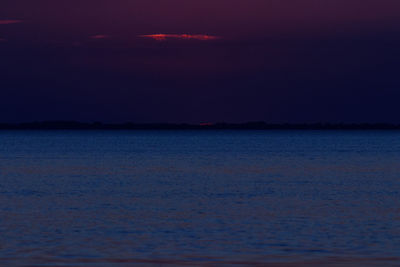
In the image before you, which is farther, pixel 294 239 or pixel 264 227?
pixel 264 227

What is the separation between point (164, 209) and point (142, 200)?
4619 mm

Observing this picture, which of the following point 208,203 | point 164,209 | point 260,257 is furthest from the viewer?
point 208,203

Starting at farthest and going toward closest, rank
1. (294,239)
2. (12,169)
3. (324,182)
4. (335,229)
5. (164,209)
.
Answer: (12,169)
(324,182)
(164,209)
(335,229)
(294,239)

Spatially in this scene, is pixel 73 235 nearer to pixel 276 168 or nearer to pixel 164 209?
pixel 164 209

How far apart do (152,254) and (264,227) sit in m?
6.26

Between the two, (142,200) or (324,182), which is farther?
(324,182)

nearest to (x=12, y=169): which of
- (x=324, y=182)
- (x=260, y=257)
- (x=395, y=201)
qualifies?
(x=324, y=182)

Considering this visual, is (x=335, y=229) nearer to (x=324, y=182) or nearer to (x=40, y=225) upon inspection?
(x=40, y=225)

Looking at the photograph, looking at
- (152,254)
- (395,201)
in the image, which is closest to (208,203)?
(395,201)

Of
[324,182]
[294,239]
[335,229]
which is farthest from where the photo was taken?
[324,182]

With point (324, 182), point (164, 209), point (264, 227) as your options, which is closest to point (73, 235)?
point (264, 227)

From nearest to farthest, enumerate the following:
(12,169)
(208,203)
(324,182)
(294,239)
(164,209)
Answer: (294,239), (164,209), (208,203), (324,182), (12,169)

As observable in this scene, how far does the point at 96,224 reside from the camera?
84.8 ft

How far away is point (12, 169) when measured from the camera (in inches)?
2395
